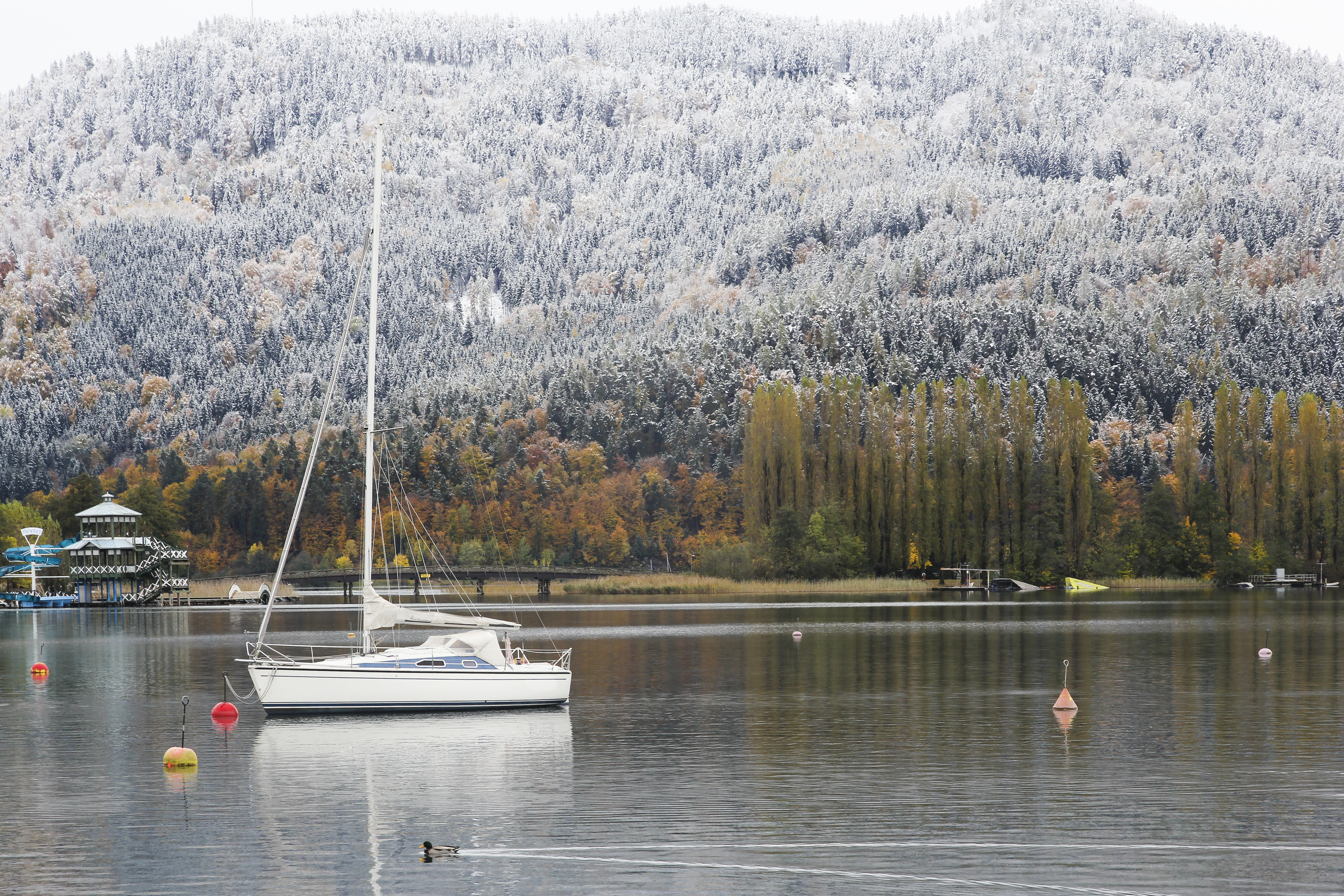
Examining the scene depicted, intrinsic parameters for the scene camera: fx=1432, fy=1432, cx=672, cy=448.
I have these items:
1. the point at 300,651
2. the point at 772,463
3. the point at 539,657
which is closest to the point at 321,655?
the point at 300,651

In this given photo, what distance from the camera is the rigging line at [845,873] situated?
2120 cm

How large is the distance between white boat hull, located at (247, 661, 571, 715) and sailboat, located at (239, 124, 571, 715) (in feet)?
0.08

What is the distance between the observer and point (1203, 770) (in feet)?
106

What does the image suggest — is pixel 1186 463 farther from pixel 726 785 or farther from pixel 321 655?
pixel 726 785

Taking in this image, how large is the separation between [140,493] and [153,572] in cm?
2060

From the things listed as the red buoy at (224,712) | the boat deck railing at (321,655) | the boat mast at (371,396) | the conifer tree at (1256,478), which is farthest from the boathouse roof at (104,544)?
the conifer tree at (1256,478)

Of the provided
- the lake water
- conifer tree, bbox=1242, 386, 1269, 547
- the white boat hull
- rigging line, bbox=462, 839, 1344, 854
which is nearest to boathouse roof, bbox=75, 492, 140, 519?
the lake water

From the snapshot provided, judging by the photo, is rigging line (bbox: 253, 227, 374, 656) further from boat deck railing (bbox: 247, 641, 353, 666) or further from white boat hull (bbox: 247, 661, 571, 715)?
boat deck railing (bbox: 247, 641, 353, 666)

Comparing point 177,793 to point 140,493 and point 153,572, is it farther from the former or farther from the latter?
point 140,493

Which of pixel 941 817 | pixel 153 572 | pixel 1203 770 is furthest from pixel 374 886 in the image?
pixel 153 572

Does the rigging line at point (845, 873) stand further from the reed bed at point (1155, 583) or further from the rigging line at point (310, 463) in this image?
the reed bed at point (1155, 583)

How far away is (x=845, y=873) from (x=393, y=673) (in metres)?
22.6

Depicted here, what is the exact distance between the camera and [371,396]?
45969mm

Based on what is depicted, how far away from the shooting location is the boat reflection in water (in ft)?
85.6
